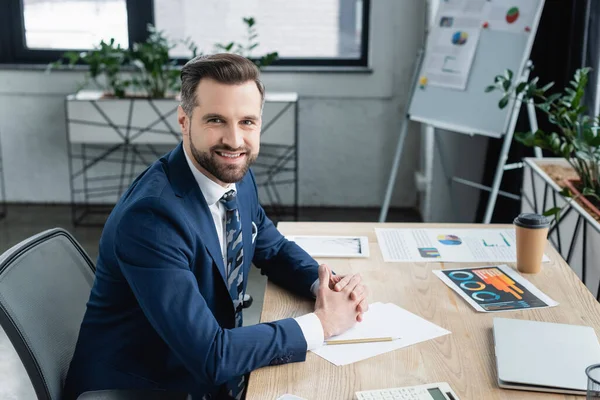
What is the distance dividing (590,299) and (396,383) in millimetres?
557

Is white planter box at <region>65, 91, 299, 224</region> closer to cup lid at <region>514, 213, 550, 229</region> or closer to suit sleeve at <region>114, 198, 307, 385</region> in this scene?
cup lid at <region>514, 213, 550, 229</region>

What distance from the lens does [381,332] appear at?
131 cm

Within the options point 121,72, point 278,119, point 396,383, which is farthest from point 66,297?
point 121,72

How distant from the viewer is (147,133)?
3938 mm

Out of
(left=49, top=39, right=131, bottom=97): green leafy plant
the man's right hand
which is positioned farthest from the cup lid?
(left=49, top=39, right=131, bottom=97): green leafy plant

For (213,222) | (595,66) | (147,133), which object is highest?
(595,66)

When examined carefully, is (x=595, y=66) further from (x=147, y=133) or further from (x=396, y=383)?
(x=147, y=133)

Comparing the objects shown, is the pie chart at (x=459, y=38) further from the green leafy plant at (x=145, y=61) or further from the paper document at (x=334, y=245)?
the paper document at (x=334, y=245)

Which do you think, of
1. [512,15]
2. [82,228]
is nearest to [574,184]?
[512,15]

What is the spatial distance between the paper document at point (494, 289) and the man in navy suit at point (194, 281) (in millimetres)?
241

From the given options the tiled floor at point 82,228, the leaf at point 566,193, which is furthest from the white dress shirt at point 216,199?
the tiled floor at point 82,228

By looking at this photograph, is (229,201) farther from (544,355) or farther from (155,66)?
(155,66)

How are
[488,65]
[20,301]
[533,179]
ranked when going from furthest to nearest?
[488,65]
[533,179]
[20,301]

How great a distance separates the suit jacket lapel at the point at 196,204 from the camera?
1.34 m
